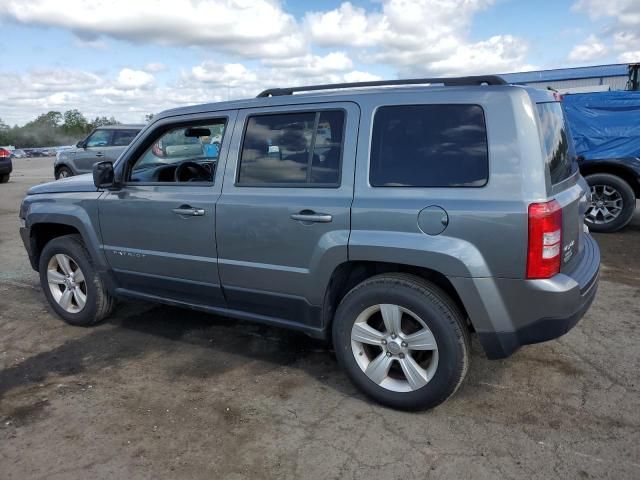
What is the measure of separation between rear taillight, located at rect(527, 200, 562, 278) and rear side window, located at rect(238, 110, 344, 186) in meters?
1.15

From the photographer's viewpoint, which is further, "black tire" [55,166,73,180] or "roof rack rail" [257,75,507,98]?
"black tire" [55,166,73,180]

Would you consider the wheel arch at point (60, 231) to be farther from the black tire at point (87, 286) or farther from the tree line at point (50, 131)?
the tree line at point (50, 131)

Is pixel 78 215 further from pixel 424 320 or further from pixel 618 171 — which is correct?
pixel 618 171

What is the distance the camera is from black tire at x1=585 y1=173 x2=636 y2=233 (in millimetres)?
7391

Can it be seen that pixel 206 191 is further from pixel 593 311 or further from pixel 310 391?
pixel 593 311

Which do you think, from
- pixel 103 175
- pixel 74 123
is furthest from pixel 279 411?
pixel 74 123

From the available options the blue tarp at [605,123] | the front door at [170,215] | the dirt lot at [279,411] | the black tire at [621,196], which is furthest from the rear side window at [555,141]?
the black tire at [621,196]

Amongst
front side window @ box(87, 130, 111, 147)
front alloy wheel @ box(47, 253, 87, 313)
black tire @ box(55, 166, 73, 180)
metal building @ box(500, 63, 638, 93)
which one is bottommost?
front alloy wheel @ box(47, 253, 87, 313)

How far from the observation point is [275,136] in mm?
3475

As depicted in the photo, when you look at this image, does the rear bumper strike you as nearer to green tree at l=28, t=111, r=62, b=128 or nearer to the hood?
the hood

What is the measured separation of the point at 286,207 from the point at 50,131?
101 meters

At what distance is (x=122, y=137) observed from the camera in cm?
1385

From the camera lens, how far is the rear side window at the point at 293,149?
3.24 m

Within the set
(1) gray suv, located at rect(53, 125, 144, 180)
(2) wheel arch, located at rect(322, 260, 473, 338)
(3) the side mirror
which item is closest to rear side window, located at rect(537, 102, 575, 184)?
(2) wheel arch, located at rect(322, 260, 473, 338)
